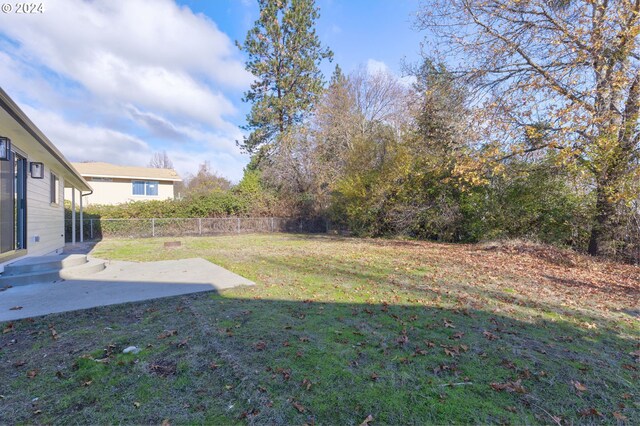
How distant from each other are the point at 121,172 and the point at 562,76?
91.2ft

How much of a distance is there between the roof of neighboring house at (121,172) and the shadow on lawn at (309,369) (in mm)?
24100

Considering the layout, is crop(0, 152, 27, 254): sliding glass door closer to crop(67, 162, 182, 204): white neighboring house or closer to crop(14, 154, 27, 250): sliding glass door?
crop(14, 154, 27, 250): sliding glass door

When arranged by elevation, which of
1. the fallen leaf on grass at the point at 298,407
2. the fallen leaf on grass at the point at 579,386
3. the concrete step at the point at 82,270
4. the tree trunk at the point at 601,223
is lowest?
the fallen leaf on grass at the point at 579,386

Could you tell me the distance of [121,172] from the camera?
981 inches

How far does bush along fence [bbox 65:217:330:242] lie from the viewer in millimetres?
15266

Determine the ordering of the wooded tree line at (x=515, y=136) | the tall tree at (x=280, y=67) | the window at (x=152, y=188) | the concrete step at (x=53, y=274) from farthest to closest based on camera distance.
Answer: the window at (x=152, y=188)
the tall tree at (x=280, y=67)
the wooded tree line at (x=515, y=136)
the concrete step at (x=53, y=274)

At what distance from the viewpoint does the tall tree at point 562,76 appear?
306 inches

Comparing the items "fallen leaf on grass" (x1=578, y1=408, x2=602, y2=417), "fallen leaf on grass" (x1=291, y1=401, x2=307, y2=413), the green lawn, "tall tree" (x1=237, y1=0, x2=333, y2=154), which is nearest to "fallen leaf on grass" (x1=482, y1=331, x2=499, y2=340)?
the green lawn

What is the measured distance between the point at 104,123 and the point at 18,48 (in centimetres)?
2651

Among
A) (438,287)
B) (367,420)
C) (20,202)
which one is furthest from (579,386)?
(20,202)

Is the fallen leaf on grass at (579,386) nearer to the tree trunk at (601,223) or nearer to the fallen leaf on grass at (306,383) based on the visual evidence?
the fallen leaf on grass at (306,383)

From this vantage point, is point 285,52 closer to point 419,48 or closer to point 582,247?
point 419,48

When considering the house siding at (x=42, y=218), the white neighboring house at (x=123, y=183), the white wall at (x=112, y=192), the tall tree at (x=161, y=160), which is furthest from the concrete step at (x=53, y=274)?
the tall tree at (x=161, y=160)

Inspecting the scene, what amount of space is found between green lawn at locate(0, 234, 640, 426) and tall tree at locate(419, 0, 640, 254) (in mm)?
4284
